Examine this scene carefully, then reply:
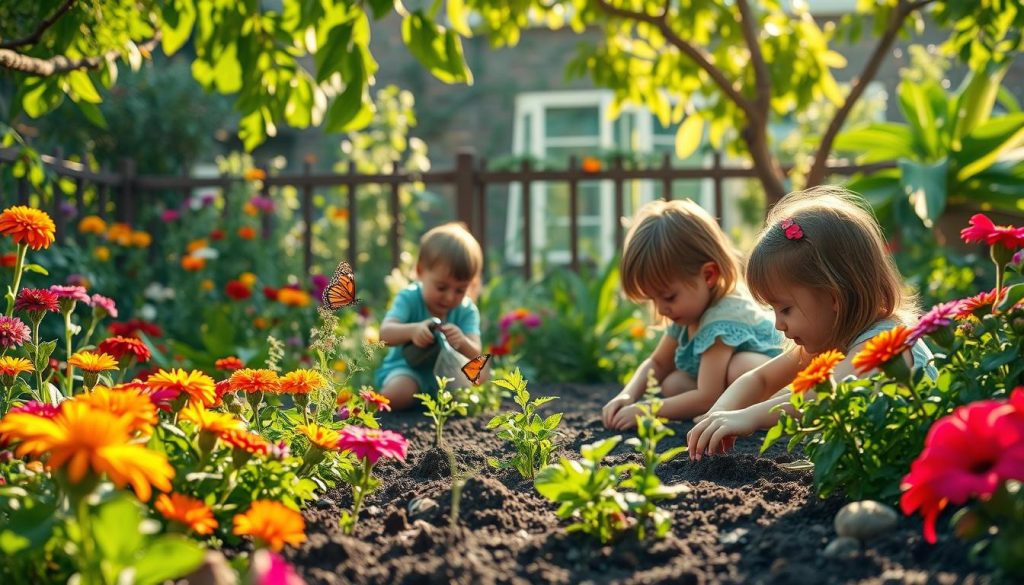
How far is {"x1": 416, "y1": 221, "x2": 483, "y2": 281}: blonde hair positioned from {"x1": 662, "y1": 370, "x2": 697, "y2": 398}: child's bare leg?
0.82 meters

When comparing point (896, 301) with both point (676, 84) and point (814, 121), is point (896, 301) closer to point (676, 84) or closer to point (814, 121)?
point (676, 84)

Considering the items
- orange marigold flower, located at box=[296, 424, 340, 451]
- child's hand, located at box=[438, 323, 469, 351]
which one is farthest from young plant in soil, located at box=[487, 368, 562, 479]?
child's hand, located at box=[438, 323, 469, 351]

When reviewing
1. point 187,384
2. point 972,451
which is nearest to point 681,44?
point 187,384

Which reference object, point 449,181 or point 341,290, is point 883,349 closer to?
point 341,290

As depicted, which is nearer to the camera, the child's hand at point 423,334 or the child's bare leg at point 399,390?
the child's hand at point 423,334

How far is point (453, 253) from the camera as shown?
3.69 m

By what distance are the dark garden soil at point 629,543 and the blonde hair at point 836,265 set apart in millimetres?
485

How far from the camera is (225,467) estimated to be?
169 cm

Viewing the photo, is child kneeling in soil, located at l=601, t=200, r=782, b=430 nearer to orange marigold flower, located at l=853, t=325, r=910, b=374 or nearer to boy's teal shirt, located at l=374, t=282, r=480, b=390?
boy's teal shirt, located at l=374, t=282, r=480, b=390

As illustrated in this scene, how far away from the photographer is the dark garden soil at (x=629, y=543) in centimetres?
155

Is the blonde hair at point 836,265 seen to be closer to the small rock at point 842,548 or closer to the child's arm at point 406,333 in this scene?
the small rock at point 842,548

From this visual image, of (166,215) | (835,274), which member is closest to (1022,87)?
(166,215)

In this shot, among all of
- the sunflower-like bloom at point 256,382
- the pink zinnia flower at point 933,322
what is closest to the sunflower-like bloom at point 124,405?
the sunflower-like bloom at point 256,382

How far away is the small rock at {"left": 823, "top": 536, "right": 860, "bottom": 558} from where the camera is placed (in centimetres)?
159
